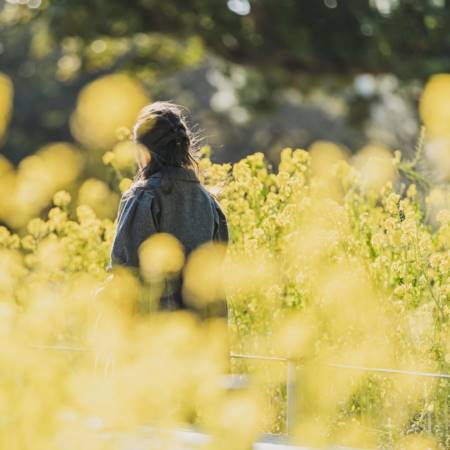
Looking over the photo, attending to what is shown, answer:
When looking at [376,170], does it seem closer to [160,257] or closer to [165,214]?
[165,214]

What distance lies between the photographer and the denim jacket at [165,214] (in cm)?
294

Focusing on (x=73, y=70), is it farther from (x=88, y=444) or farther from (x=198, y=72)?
(x=88, y=444)

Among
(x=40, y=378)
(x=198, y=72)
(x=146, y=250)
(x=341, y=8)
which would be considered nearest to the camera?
(x=40, y=378)

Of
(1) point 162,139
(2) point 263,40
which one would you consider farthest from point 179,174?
(2) point 263,40

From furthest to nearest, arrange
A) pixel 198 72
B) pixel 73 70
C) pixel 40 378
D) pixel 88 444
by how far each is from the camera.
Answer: pixel 198 72 < pixel 73 70 < pixel 40 378 < pixel 88 444

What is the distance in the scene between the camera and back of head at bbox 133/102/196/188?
→ 300 centimetres

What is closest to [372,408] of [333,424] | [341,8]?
[333,424]

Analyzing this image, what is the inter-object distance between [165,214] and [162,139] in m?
0.23

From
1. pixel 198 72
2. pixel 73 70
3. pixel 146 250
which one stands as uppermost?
pixel 198 72

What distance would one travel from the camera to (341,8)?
1356 centimetres

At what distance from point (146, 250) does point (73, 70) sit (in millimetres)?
12690

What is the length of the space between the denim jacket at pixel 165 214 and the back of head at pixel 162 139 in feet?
0.11

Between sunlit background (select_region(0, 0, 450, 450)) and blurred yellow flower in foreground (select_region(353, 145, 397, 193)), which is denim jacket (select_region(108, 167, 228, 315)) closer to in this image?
sunlit background (select_region(0, 0, 450, 450))

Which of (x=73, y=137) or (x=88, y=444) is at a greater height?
(x=73, y=137)
